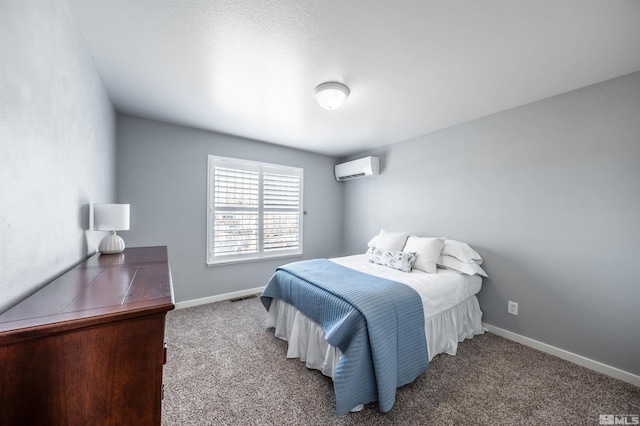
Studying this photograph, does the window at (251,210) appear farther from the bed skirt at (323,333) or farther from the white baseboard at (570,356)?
the white baseboard at (570,356)

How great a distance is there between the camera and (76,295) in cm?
94

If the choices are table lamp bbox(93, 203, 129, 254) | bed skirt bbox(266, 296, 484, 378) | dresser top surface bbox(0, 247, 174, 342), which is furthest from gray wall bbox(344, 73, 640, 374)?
table lamp bbox(93, 203, 129, 254)

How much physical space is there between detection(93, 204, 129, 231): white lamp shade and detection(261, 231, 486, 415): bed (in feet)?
4.78

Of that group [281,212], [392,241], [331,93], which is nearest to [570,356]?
[392,241]

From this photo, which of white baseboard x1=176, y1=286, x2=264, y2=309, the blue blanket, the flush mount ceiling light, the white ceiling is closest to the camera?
the white ceiling

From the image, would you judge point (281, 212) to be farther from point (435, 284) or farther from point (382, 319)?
point (382, 319)

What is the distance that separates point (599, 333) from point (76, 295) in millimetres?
3560

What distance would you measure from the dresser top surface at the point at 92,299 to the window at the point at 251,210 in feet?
6.75

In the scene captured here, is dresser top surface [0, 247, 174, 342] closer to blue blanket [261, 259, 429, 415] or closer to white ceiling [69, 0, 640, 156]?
blue blanket [261, 259, 429, 415]

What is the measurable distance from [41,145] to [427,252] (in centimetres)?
307

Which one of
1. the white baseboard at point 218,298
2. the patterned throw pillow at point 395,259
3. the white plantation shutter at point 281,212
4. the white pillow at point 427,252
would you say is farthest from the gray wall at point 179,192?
the white pillow at point 427,252

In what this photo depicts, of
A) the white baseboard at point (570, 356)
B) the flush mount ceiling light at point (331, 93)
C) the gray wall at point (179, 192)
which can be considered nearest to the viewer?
the white baseboard at point (570, 356)

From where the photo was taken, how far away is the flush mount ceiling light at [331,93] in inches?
82.8

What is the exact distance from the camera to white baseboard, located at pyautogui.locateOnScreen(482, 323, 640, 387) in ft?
6.31
